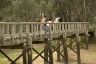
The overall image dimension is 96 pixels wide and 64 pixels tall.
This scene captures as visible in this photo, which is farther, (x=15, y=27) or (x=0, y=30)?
(x=15, y=27)

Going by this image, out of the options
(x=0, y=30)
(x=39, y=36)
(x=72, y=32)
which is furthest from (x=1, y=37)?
(x=72, y=32)

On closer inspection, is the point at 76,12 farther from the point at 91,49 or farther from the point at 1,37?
the point at 1,37

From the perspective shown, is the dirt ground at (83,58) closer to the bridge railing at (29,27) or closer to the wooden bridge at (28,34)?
the bridge railing at (29,27)

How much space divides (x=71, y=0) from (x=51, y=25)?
1877cm

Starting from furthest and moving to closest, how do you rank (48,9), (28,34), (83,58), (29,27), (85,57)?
(48,9) → (85,57) → (83,58) → (29,27) → (28,34)

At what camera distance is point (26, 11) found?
47750 mm

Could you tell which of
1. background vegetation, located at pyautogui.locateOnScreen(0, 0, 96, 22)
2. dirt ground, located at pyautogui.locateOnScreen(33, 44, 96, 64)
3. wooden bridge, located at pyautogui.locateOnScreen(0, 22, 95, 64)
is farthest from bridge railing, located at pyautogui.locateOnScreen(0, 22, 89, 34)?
background vegetation, located at pyautogui.locateOnScreen(0, 0, 96, 22)

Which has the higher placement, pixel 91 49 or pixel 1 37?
pixel 1 37

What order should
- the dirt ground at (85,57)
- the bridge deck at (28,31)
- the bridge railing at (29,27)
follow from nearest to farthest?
the bridge deck at (28,31), the bridge railing at (29,27), the dirt ground at (85,57)

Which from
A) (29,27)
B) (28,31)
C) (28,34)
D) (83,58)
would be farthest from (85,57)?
(28,34)

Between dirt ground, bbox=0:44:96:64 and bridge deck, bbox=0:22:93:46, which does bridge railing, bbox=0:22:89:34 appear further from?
dirt ground, bbox=0:44:96:64

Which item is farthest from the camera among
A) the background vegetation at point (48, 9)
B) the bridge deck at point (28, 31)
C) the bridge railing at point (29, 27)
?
the background vegetation at point (48, 9)

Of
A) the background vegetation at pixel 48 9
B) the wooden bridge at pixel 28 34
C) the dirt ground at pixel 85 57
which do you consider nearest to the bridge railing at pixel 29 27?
the wooden bridge at pixel 28 34

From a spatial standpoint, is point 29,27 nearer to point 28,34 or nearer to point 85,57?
point 28,34
